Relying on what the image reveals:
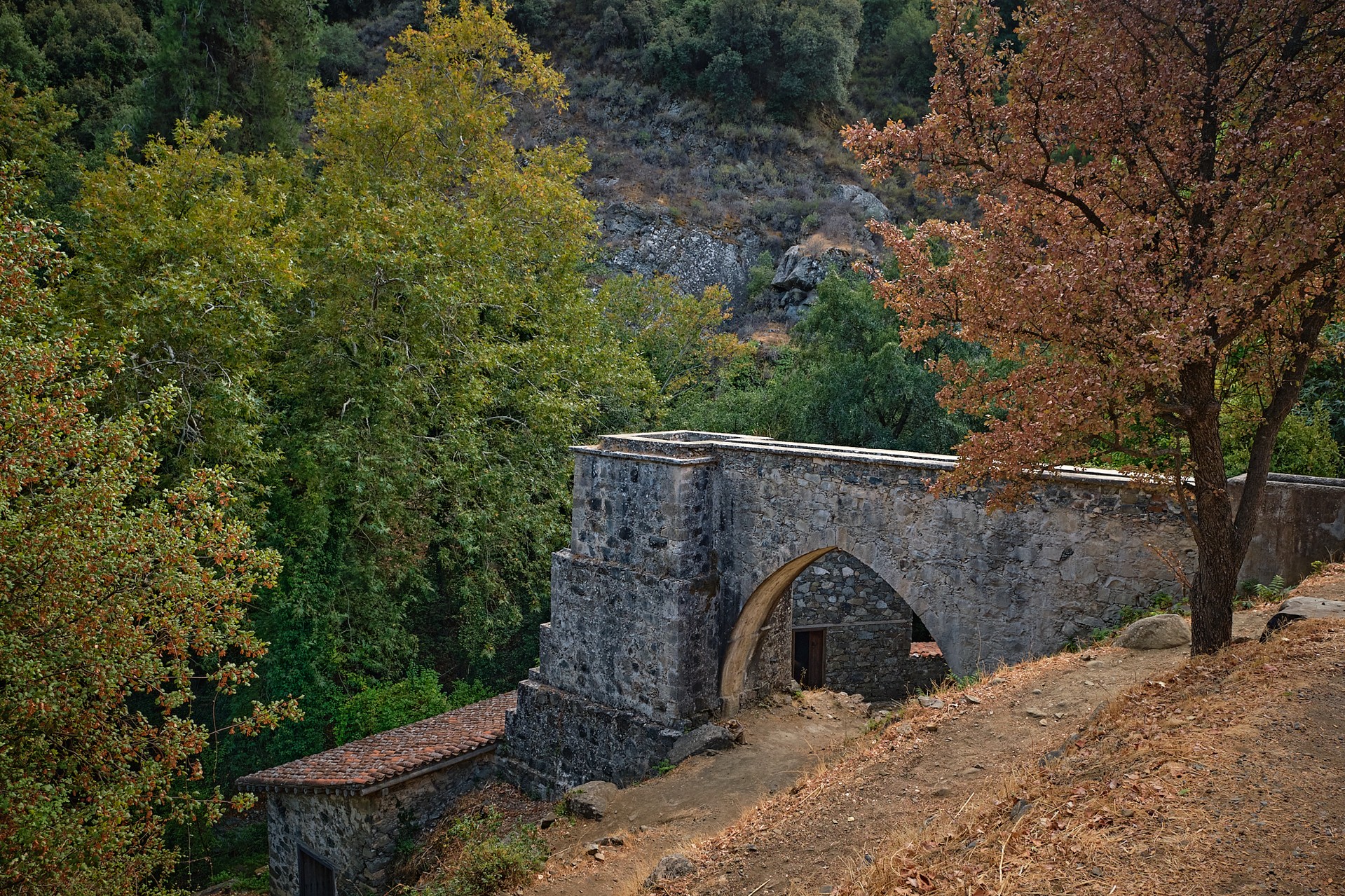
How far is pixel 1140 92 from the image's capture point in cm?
616

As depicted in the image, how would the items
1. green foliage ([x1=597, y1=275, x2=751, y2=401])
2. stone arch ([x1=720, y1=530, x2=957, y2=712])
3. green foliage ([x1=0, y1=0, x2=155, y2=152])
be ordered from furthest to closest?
green foliage ([x1=0, y1=0, x2=155, y2=152])
green foliage ([x1=597, y1=275, x2=751, y2=401])
stone arch ([x1=720, y1=530, x2=957, y2=712])

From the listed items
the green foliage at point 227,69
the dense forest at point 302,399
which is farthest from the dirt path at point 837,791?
the green foliage at point 227,69

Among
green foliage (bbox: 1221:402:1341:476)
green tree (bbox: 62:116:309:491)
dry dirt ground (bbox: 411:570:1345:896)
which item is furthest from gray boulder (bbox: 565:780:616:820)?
green foliage (bbox: 1221:402:1341:476)

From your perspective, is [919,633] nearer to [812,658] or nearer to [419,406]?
[812,658]

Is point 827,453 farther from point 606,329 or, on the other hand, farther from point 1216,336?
point 606,329

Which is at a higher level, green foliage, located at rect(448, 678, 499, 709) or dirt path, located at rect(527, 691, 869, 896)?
dirt path, located at rect(527, 691, 869, 896)

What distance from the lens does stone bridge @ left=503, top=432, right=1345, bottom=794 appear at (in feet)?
29.2

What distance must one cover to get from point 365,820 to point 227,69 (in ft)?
56.6

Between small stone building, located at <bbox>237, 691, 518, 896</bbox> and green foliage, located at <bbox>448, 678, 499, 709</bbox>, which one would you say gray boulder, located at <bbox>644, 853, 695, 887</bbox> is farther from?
green foliage, located at <bbox>448, 678, 499, 709</bbox>

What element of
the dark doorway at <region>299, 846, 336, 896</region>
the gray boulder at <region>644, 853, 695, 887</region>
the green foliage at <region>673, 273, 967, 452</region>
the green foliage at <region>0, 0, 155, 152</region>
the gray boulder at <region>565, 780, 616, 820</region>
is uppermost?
the green foliage at <region>0, 0, 155, 152</region>

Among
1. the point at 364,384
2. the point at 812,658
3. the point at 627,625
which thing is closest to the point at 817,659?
the point at 812,658

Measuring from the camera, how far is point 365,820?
12.3m

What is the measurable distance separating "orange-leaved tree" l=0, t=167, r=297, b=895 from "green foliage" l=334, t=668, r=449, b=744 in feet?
17.8

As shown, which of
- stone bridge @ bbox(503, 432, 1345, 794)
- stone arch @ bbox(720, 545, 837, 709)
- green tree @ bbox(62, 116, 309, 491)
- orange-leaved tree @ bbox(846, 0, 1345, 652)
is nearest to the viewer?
orange-leaved tree @ bbox(846, 0, 1345, 652)
